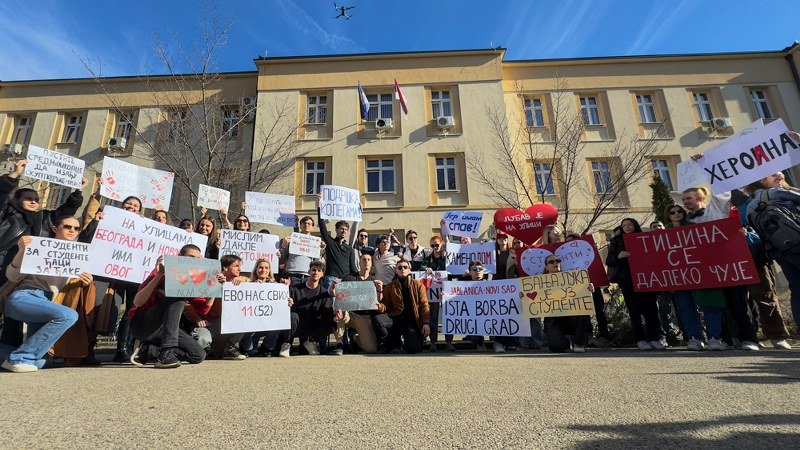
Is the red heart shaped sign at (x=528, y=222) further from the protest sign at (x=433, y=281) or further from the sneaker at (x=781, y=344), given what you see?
the sneaker at (x=781, y=344)

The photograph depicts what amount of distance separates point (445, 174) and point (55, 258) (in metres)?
15.1

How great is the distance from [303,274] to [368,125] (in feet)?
41.6

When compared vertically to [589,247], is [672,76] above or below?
above

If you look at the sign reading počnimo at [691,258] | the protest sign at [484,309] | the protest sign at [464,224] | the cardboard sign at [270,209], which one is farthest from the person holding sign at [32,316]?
the sign reading počnimo at [691,258]

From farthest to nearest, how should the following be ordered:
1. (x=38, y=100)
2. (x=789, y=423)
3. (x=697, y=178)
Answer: (x=38, y=100)
(x=697, y=178)
(x=789, y=423)

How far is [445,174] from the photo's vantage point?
58.1ft

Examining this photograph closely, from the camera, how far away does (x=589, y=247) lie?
6.14 meters

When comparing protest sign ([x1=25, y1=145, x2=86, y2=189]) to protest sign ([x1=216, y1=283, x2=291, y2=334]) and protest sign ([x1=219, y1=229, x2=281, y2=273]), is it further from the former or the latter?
protest sign ([x1=216, y1=283, x2=291, y2=334])

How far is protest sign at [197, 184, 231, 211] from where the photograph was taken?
7207mm

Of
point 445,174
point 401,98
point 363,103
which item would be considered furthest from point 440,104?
point 363,103

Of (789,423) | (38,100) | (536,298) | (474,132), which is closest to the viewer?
(789,423)

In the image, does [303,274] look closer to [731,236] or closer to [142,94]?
[731,236]

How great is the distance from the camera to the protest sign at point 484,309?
567cm

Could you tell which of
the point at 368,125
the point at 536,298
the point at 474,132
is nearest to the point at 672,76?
the point at 474,132
